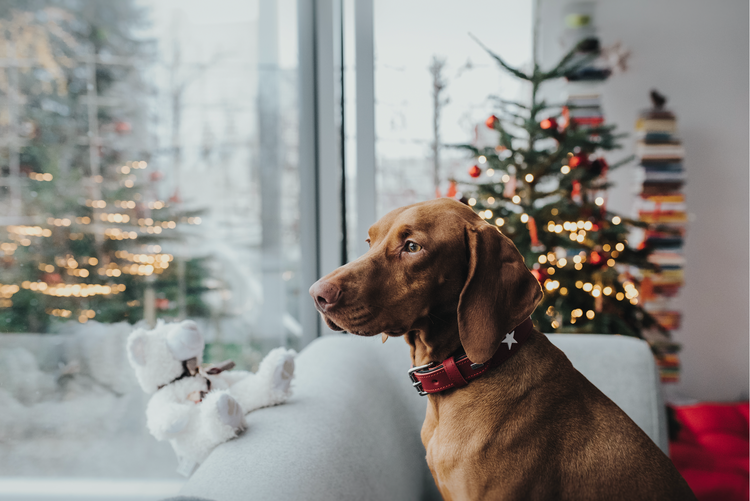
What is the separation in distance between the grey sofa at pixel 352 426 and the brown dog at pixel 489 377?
0.71ft

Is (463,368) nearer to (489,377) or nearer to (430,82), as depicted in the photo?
(489,377)

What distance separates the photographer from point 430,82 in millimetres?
3195

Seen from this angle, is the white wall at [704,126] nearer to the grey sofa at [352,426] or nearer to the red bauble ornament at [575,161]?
the red bauble ornament at [575,161]

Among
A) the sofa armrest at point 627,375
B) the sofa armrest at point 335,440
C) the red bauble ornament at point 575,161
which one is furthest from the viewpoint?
the red bauble ornament at point 575,161

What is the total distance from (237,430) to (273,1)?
6.59ft

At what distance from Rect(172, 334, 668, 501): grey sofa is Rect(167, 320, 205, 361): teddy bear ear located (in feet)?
0.68

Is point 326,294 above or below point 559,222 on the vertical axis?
below

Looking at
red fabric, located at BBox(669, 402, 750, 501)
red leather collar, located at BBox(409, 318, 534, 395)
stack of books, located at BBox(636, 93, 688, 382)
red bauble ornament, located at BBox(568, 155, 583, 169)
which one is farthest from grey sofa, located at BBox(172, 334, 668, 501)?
stack of books, located at BBox(636, 93, 688, 382)

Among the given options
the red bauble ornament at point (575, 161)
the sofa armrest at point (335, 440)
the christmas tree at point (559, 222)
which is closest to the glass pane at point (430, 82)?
the christmas tree at point (559, 222)

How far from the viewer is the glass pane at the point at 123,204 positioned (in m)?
1.26

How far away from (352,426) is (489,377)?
1.29 feet

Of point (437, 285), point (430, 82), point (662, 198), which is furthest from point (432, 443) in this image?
point (662, 198)

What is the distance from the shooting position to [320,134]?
2445 mm

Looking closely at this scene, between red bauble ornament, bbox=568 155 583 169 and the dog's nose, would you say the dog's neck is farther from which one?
red bauble ornament, bbox=568 155 583 169
